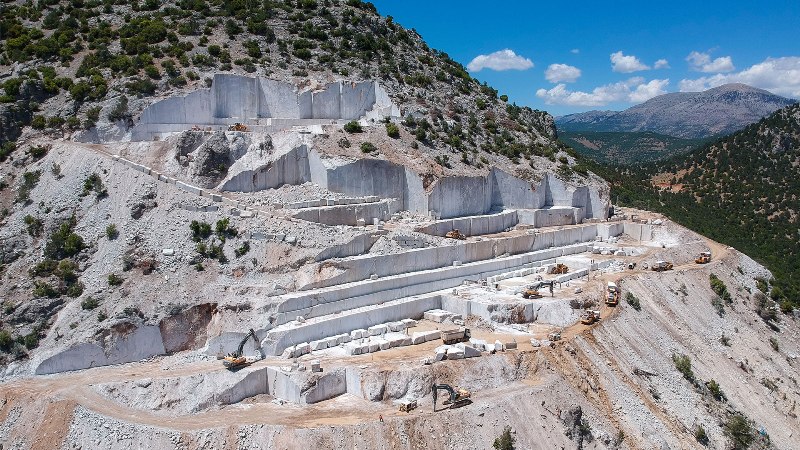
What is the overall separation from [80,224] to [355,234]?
12133 mm

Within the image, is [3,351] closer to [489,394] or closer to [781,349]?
[489,394]

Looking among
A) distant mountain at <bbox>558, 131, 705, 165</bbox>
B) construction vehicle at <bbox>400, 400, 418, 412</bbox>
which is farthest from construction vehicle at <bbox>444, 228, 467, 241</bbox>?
distant mountain at <bbox>558, 131, 705, 165</bbox>

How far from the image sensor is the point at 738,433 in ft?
92.4

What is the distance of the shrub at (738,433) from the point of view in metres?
28.0

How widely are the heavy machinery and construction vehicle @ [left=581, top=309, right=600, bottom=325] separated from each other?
2056mm

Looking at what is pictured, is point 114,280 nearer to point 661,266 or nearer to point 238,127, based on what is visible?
point 238,127

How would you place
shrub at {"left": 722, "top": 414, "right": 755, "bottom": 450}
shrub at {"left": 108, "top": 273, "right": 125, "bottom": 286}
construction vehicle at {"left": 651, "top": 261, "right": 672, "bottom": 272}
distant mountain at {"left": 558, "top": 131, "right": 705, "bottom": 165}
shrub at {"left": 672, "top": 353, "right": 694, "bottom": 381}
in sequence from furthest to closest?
distant mountain at {"left": 558, "top": 131, "right": 705, "bottom": 165}, construction vehicle at {"left": 651, "top": 261, "right": 672, "bottom": 272}, shrub at {"left": 672, "top": 353, "right": 694, "bottom": 381}, shrub at {"left": 108, "top": 273, "right": 125, "bottom": 286}, shrub at {"left": 722, "top": 414, "right": 755, "bottom": 450}

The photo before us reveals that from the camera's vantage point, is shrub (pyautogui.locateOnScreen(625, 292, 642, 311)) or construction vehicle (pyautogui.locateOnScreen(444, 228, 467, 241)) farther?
construction vehicle (pyautogui.locateOnScreen(444, 228, 467, 241))

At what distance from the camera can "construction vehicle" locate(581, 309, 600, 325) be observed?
31.3 meters

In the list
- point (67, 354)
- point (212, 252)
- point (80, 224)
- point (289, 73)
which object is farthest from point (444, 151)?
point (67, 354)

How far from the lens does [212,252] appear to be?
30453 millimetres

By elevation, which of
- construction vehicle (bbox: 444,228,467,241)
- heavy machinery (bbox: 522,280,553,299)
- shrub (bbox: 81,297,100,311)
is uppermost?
construction vehicle (bbox: 444,228,467,241)

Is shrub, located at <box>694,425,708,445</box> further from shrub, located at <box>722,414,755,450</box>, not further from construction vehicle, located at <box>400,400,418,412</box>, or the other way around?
construction vehicle, located at <box>400,400,418,412</box>

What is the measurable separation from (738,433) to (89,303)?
25.6 m
